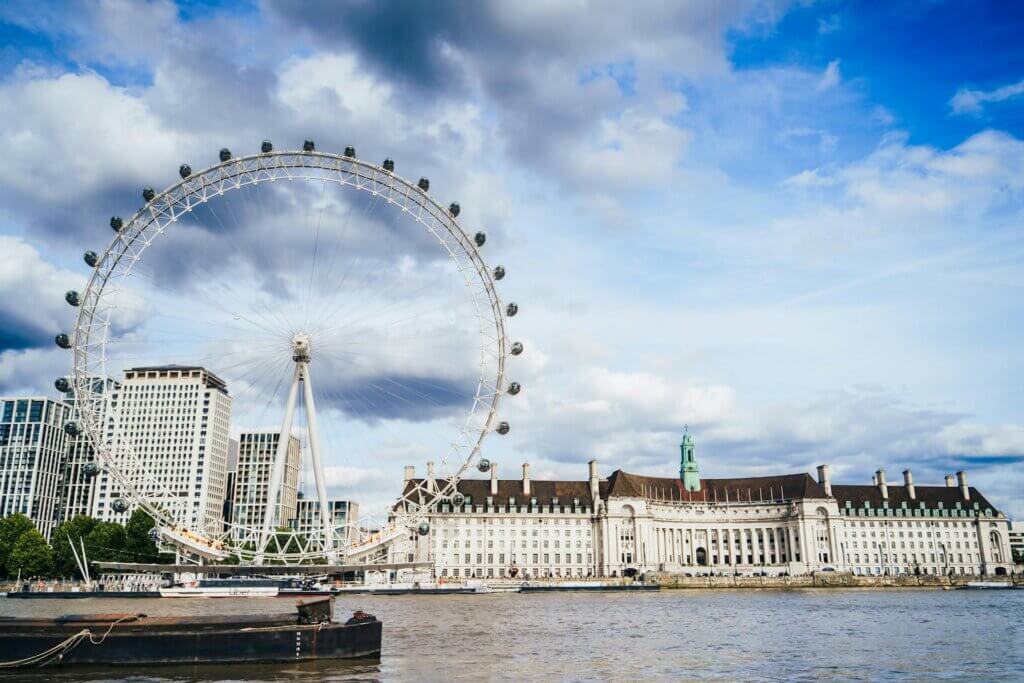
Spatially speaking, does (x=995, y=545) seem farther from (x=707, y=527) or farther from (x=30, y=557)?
(x=30, y=557)

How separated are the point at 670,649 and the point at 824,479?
146 metres

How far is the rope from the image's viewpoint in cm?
3206

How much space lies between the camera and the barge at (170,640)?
107 feet

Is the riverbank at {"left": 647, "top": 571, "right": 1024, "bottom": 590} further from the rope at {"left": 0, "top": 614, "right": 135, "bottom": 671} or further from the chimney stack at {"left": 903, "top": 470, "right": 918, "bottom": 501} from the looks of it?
the rope at {"left": 0, "top": 614, "right": 135, "bottom": 671}

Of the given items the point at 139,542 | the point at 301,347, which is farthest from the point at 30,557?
the point at 301,347

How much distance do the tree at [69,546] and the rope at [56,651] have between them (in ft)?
328

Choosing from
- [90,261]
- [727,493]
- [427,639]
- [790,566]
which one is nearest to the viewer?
[427,639]

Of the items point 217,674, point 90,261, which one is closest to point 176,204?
point 90,261

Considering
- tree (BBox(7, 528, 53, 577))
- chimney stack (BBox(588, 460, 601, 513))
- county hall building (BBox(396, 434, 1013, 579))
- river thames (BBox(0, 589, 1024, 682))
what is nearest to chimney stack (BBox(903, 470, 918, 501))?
county hall building (BBox(396, 434, 1013, 579))

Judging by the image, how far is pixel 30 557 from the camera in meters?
120

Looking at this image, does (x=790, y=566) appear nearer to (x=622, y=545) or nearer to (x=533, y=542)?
(x=622, y=545)

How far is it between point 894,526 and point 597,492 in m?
61.7

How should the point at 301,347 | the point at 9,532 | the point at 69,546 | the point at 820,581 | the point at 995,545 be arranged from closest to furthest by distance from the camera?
the point at 301,347 < the point at 69,546 < the point at 9,532 < the point at 820,581 < the point at 995,545

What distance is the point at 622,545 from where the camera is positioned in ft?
541
